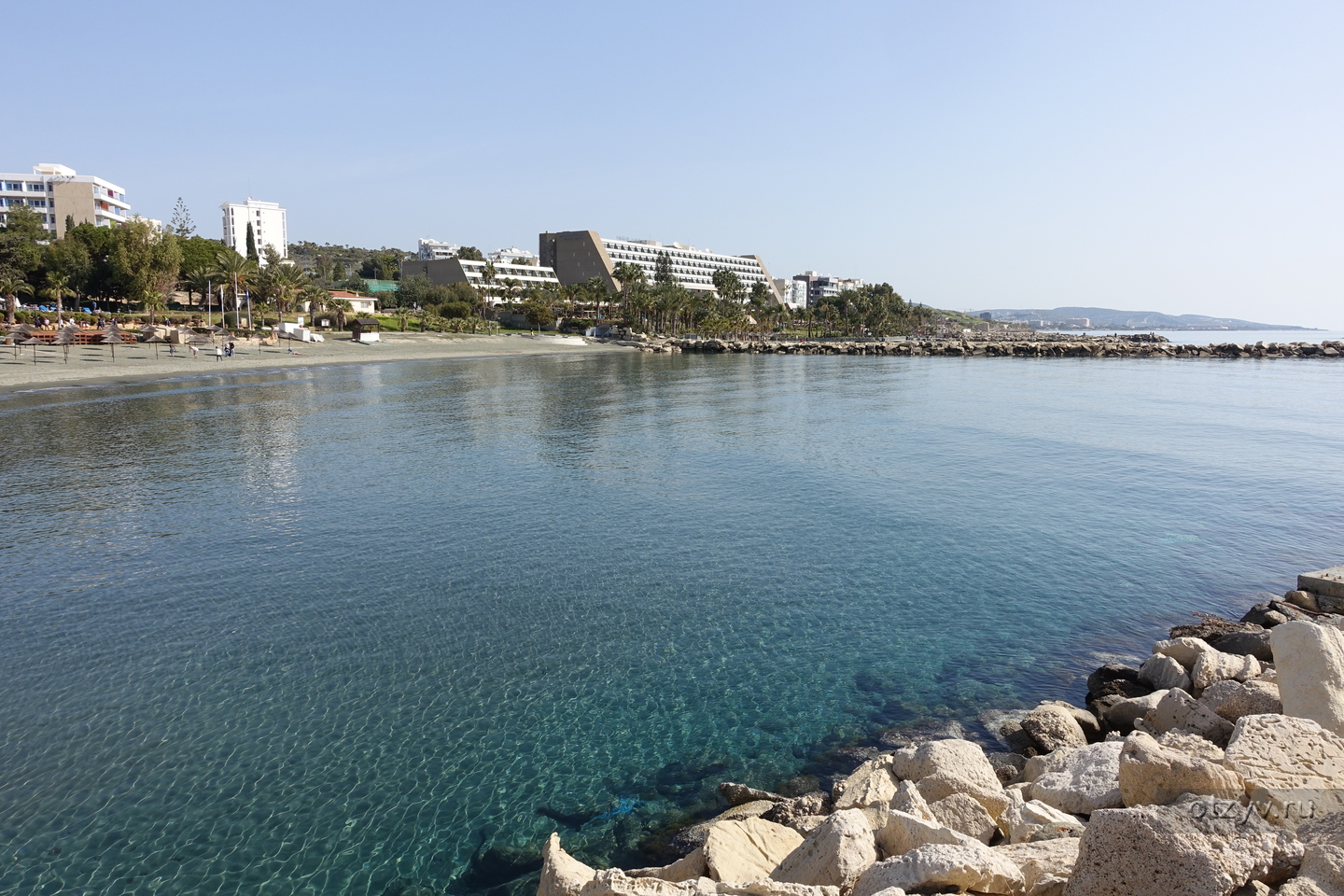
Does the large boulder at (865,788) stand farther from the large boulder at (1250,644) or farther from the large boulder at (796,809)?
the large boulder at (1250,644)

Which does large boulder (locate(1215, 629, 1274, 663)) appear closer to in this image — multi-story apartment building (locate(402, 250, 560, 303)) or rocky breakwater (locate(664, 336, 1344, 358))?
rocky breakwater (locate(664, 336, 1344, 358))

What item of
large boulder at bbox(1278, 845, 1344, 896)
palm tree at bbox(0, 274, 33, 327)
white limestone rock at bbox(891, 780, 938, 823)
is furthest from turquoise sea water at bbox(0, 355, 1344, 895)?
palm tree at bbox(0, 274, 33, 327)

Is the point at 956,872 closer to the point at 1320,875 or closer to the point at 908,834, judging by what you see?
the point at 908,834

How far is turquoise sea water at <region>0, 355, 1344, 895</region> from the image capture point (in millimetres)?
9102

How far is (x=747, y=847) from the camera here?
7586 millimetres

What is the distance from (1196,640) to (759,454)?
21.3 metres

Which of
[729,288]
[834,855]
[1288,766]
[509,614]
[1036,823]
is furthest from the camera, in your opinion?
[729,288]

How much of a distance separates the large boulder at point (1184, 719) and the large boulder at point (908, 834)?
15.1 ft

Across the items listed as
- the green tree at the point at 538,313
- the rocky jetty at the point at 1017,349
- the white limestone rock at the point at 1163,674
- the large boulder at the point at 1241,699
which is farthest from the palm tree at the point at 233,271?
the large boulder at the point at 1241,699

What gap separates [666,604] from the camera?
15641 millimetres

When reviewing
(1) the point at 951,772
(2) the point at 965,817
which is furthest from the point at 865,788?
(2) the point at 965,817

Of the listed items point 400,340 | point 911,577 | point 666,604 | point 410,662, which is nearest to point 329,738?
point 410,662

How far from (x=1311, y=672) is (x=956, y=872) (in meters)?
5.83

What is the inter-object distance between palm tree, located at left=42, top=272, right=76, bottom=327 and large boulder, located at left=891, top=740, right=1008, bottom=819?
96.1m
